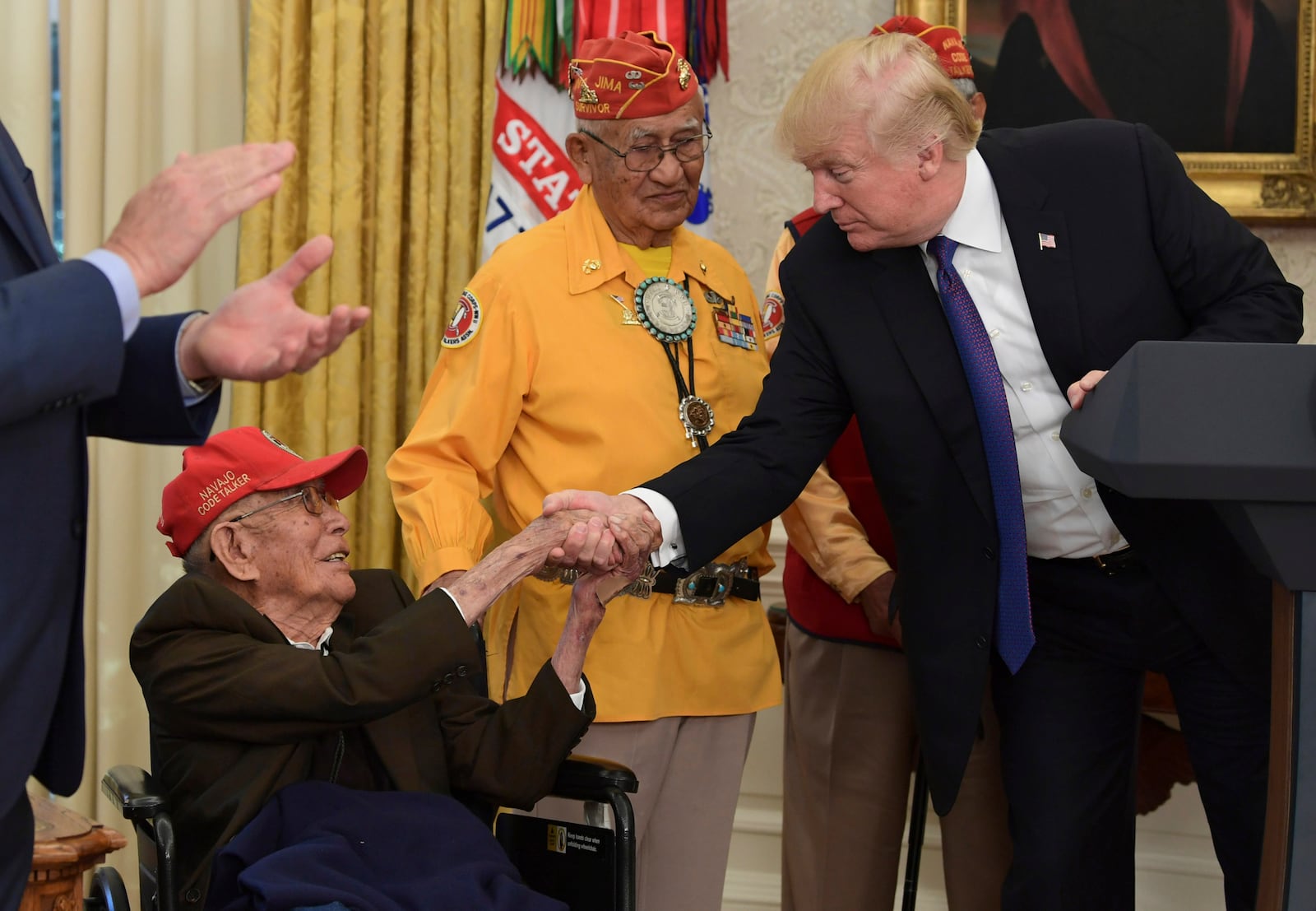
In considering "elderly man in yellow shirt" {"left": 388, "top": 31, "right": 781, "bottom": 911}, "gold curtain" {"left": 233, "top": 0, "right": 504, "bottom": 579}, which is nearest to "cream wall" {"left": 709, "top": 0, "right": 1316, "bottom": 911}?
"gold curtain" {"left": 233, "top": 0, "right": 504, "bottom": 579}

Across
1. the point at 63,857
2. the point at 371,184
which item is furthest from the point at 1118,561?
the point at 371,184

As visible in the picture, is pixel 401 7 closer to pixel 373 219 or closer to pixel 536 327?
pixel 373 219

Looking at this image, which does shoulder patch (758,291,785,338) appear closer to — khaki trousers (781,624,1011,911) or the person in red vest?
the person in red vest

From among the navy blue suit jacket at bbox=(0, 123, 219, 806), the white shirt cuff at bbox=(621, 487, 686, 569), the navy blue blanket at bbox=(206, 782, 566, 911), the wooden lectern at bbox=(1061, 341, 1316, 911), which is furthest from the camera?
the white shirt cuff at bbox=(621, 487, 686, 569)

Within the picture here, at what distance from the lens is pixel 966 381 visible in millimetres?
2176

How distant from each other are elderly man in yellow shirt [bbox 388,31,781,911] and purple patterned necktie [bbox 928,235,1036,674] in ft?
1.60

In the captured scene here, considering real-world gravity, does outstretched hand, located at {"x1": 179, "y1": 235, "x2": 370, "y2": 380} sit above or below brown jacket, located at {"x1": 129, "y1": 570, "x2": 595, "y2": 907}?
above

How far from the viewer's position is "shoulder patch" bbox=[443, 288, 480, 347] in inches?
95.3

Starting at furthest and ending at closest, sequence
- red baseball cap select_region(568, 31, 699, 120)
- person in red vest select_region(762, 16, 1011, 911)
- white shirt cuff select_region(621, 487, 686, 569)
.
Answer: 1. person in red vest select_region(762, 16, 1011, 911)
2. red baseball cap select_region(568, 31, 699, 120)
3. white shirt cuff select_region(621, 487, 686, 569)

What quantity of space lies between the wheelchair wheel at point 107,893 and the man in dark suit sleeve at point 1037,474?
0.84 meters

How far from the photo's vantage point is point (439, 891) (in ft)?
6.23

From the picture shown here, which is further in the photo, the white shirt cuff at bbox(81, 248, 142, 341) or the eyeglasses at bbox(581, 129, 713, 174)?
the eyeglasses at bbox(581, 129, 713, 174)

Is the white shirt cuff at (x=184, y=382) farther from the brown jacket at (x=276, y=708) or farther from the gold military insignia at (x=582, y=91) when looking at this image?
the gold military insignia at (x=582, y=91)

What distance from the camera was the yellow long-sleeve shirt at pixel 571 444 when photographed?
2.34m
